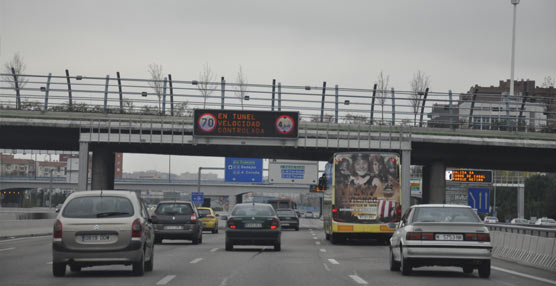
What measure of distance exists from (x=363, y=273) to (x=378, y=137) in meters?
28.3

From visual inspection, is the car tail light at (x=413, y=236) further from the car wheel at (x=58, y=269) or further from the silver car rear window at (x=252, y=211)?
the silver car rear window at (x=252, y=211)

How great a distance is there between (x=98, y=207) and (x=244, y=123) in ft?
94.6

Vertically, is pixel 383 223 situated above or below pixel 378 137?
below

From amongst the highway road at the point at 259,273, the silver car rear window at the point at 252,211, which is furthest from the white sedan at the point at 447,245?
the silver car rear window at the point at 252,211

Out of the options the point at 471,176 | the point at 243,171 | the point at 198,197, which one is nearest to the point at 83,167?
the point at 471,176

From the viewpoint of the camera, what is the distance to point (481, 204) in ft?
131

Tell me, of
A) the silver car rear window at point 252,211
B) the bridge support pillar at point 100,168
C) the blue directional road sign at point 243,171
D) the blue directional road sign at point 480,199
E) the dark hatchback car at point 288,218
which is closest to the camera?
the silver car rear window at point 252,211

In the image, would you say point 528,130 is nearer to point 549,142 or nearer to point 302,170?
point 549,142

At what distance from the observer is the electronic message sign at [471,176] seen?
50938 mm

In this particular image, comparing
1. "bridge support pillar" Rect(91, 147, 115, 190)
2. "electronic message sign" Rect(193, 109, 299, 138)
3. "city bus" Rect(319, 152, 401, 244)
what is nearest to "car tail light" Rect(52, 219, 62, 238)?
"city bus" Rect(319, 152, 401, 244)

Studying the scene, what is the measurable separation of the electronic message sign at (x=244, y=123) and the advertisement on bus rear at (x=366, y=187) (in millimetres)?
13323

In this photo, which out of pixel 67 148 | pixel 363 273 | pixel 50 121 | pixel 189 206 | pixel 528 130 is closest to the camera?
pixel 363 273

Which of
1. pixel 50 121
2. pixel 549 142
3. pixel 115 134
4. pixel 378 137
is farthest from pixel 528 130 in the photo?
pixel 50 121

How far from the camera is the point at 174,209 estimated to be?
3041 cm
